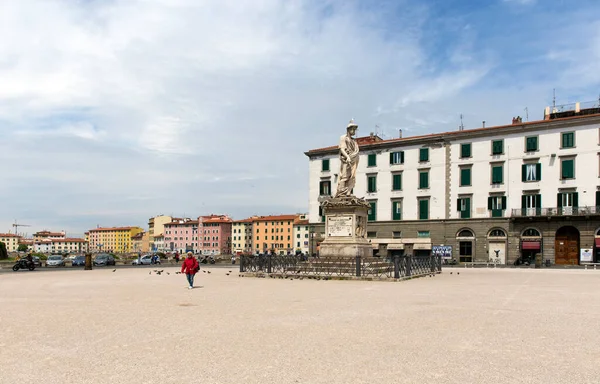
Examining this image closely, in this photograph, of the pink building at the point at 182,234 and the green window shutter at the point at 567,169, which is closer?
the green window shutter at the point at 567,169

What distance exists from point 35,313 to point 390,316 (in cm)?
770

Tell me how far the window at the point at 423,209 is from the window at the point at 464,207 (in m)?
3.18

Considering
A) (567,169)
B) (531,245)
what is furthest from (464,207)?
(567,169)

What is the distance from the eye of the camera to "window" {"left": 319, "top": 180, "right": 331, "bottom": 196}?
5860cm

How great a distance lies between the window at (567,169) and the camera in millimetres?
45844

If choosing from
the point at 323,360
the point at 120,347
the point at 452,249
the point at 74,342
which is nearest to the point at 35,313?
the point at 74,342

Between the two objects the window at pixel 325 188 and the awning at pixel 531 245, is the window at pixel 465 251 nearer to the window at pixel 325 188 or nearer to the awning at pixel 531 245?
the awning at pixel 531 245

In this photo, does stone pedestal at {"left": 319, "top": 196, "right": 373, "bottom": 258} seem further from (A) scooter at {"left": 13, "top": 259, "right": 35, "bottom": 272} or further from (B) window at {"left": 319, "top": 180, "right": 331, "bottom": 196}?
(B) window at {"left": 319, "top": 180, "right": 331, "bottom": 196}

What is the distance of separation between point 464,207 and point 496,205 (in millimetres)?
2998

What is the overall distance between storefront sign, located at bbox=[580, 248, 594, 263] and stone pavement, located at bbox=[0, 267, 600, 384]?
111 feet

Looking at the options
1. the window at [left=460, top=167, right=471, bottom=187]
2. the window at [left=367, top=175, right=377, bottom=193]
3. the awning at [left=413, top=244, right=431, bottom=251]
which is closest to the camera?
the window at [left=460, top=167, right=471, bottom=187]

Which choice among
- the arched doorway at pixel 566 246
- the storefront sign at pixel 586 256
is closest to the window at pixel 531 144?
the arched doorway at pixel 566 246

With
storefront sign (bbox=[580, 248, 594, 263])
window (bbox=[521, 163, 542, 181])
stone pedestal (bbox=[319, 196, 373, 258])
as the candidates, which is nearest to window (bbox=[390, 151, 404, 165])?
window (bbox=[521, 163, 542, 181])

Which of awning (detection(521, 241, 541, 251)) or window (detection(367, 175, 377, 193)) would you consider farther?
window (detection(367, 175, 377, 193))
